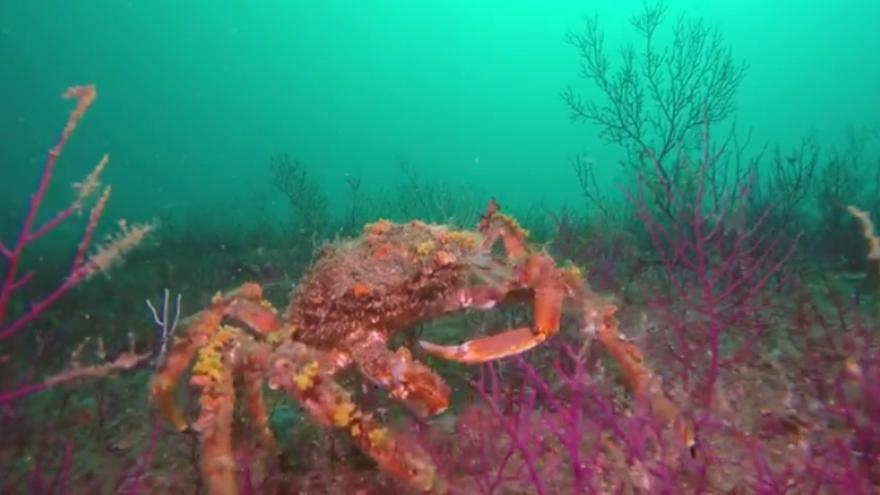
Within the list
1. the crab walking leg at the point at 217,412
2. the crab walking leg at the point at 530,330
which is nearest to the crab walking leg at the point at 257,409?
the crab walking leg at the point at 217,412

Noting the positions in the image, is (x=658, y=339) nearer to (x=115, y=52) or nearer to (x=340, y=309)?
(x=340, y=309)

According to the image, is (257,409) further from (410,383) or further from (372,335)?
(410,383)

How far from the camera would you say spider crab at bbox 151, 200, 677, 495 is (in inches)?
123

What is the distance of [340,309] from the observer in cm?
379

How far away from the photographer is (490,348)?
340cm

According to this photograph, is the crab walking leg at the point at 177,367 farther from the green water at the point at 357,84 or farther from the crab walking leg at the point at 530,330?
the green water at the point at 357,84

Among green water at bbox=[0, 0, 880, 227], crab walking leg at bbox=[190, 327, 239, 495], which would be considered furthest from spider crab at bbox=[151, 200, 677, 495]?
green water at bbox=[0, 0, 880, 227]

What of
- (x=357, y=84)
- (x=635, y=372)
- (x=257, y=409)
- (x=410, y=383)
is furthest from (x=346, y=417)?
(x=357, y=84)

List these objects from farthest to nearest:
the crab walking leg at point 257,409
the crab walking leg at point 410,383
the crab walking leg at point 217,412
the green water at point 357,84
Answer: the green water at point 357,84
the crab walking leg at point 257,409
the crab walking leg at point 410,383
the crab walking leg at point 217,412

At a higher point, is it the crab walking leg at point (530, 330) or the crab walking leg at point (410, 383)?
the crab walking leg at point (530, 330)

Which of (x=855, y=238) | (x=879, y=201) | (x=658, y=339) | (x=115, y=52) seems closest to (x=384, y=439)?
(x=658, y=339)

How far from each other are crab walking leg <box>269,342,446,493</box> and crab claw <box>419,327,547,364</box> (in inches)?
23.9

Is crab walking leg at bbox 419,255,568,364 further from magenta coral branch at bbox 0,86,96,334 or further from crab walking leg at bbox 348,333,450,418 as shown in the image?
magenta coral branch at bbox 0,86,96,334

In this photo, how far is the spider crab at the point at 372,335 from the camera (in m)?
3.13
